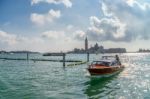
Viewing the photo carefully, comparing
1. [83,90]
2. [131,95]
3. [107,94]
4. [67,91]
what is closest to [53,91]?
[67,91]

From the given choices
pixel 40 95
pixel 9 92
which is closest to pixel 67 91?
pixel 40 95

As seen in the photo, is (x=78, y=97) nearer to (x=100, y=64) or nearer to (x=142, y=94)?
(x=142, y=94)

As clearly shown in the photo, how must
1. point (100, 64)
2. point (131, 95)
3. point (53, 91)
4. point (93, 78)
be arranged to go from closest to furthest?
point (131, 95)
point (53, 91)
point (93, 78)
point (100, 64)

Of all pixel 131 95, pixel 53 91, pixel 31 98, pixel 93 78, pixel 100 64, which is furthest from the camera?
pixel 100 64

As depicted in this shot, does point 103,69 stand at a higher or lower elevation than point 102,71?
higher

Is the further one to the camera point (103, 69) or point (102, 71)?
point (103, 69)

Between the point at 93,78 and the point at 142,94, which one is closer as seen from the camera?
the point at 142,94

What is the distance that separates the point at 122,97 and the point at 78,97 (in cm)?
Result: 455

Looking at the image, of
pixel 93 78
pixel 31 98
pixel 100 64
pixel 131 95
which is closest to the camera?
pixel 31 98

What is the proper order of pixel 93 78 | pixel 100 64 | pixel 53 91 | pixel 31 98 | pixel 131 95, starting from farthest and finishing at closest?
1. pixel 100 64
2. pixel 93 78
3. pixel 53 91
4. pixel 131 95
5. pixel 31 98

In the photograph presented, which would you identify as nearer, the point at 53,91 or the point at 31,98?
the point at 31,98

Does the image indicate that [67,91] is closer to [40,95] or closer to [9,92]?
[40,95]

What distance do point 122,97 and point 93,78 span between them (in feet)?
52.3

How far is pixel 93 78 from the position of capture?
43.8 metres
